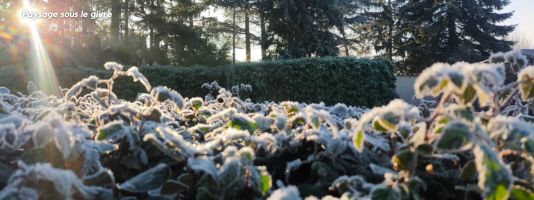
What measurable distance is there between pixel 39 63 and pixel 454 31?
19.3m

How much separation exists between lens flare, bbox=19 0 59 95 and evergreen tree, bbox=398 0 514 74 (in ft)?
57.3

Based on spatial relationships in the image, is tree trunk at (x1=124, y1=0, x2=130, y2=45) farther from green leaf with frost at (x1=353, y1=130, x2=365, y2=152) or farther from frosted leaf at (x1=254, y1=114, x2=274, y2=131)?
green leaf with frost at (x1=353, y1=130, x2=365, y2=152)

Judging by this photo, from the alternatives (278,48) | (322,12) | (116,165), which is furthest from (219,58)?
(116,165)

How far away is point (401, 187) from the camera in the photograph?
2.56ft

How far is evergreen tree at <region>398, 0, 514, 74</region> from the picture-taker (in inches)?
925

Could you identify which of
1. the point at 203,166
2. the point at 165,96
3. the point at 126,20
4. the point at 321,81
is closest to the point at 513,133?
the point at 203,166

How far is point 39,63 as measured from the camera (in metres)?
17.2

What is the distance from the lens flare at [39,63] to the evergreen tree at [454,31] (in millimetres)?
17479

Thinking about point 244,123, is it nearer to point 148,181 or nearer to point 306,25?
point 148,181

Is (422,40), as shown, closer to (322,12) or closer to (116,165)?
(322,12)

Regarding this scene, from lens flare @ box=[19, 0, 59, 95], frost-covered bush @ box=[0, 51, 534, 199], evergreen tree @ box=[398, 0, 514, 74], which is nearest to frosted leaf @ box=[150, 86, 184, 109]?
frost-covered bush @ box=[0, 51, 534, 199]

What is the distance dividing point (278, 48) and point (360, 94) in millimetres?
9911

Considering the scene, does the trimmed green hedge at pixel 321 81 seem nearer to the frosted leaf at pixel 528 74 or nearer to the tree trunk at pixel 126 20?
the frosted leaf at pixel 528 74

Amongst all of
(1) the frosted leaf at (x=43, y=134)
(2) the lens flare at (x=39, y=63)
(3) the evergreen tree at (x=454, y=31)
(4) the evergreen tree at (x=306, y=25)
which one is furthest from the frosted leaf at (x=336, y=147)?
(3) the evergreen tree at (x=454, y=31)
